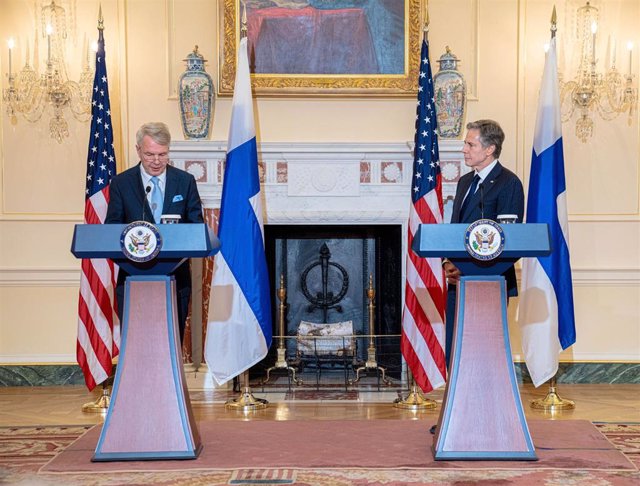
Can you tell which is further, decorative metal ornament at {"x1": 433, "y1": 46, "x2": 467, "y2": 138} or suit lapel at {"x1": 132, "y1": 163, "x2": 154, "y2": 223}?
decorative metal ornament at {"x1": 433, "y1": 46, "x2": 467, "y2": 138}

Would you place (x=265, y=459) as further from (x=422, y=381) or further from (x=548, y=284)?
(x=548, y=284)

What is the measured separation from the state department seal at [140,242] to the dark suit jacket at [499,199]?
1607 mm

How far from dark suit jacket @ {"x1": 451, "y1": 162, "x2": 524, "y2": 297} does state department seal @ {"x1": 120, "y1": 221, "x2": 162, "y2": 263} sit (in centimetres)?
161

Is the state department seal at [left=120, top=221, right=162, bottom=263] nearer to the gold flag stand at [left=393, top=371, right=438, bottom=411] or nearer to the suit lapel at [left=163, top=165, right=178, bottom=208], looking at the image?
the suit lapel at [left=163, top=165, right=178, bottom=208]

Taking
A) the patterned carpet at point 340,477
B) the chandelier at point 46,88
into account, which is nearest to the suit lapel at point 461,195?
the patterned carpet at point 340,477

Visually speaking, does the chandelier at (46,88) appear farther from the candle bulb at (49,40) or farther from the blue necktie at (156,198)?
the blue necktie at (156,198)

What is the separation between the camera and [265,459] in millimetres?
4141

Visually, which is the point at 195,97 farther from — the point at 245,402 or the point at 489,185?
the point at 489,185

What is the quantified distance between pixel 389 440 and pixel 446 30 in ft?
12.0

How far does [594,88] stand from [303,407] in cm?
329

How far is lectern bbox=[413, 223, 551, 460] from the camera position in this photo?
13.2 feet

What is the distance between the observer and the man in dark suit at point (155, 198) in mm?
4645

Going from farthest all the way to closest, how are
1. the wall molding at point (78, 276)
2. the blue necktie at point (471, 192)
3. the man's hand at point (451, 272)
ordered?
the wall molding at point (78, 276)
the blue necktie at point (471, 192)
the man's hand at point (451, 272)

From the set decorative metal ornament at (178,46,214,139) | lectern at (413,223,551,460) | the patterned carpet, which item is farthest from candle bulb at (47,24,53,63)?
lectern at (413,223,551,460)
